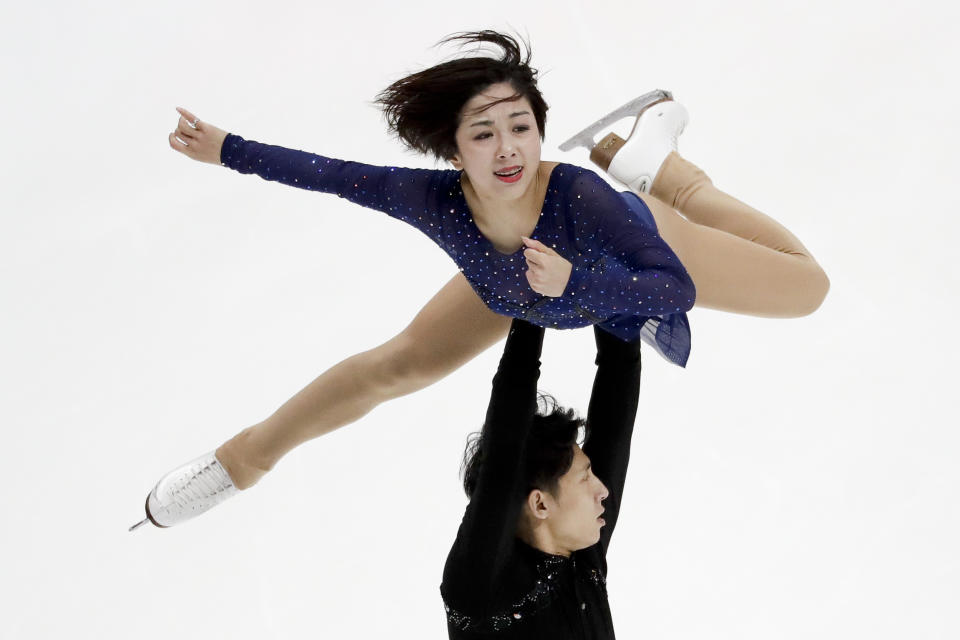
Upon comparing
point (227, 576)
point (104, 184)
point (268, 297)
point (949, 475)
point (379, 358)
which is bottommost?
point (949, 475)

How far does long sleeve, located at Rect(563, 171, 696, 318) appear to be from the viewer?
2.66 meters

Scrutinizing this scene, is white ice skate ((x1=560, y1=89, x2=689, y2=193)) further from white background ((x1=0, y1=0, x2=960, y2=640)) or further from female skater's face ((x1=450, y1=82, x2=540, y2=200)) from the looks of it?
white background ((x1=0, y1=0, x2=960, y2=640))

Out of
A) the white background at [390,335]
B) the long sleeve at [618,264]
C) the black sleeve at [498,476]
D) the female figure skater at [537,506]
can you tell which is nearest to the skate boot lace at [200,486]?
the white background at [390,335]

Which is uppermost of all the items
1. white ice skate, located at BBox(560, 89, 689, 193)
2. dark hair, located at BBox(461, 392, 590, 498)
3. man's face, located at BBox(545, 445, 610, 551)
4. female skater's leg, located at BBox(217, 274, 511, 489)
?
white ice skate, located at BBox(560, 89, 689, 193)

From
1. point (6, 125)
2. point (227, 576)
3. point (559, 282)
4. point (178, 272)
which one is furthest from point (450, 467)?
point (6, 125)

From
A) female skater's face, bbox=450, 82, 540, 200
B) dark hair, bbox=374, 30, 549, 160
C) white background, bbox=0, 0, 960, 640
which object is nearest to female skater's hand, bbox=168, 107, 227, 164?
dark hair, bbox=374, 30, 549, 160

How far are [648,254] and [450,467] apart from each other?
6.34ft

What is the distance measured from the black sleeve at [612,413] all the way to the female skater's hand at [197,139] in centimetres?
105

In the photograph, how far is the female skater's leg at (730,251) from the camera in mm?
3205

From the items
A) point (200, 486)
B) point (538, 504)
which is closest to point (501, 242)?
point (538, 504)

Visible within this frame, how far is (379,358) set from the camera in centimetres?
349

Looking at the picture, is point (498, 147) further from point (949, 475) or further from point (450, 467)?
point (949, 475)

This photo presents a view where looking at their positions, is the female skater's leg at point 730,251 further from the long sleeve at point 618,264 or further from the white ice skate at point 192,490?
the white ice skate at point 192,490

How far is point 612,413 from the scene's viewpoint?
10.1ft
